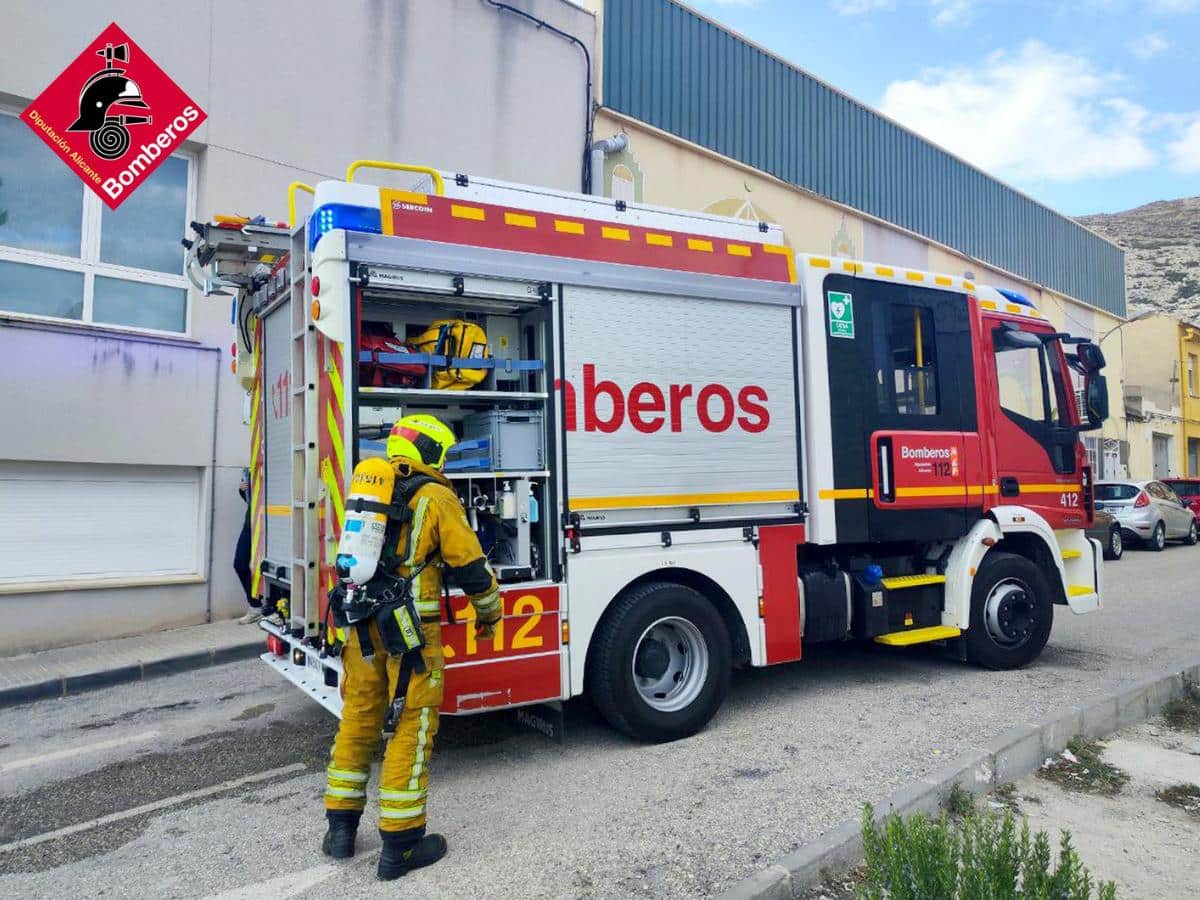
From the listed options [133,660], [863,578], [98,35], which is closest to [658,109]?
[98,35]

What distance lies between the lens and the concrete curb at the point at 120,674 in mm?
6727

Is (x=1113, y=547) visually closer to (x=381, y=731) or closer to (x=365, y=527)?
(x=381, y=731)

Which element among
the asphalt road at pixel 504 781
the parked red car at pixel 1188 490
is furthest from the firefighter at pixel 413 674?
the parked red car at pixel 1188 490

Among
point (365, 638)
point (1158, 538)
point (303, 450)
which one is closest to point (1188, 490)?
point (1158, 538)

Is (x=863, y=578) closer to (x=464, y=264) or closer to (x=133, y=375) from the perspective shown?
(x=464, y=264)

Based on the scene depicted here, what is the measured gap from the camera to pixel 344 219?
437cm

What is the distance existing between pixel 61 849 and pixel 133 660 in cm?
384

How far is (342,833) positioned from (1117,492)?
18183 millimetres

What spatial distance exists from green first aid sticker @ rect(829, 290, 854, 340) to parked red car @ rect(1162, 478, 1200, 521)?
59.6 ft

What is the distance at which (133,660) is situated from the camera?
745 cm

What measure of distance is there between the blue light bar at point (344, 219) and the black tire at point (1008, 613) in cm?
503

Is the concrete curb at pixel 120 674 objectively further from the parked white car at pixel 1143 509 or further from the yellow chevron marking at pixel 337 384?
the parked white car at pixel 1143 509

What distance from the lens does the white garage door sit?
315 inches

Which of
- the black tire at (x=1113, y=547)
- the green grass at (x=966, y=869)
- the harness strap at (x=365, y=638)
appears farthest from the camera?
the black tire at (x=1113, y=547)
